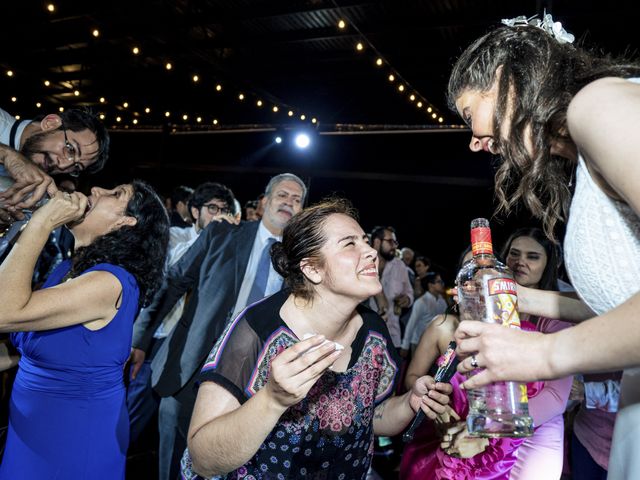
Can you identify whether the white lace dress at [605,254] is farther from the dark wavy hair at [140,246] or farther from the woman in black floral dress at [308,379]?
the dark wavy hair at [140,246]

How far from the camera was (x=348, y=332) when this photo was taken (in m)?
1.92

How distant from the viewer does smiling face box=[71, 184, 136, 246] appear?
2.24 meters

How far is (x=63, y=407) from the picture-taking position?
186 cm

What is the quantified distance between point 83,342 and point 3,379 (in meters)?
2.57

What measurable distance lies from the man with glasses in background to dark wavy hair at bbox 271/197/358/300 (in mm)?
1470

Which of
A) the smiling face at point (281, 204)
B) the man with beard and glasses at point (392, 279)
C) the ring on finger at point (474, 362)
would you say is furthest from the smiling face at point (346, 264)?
the man with beard and glasses at point (392, 279)

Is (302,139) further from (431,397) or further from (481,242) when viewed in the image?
(481,242)

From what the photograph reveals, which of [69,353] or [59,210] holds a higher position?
[59,210]

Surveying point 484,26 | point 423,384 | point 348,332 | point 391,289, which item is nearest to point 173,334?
point 348,332

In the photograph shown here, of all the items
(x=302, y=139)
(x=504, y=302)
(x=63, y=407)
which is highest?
(x=302, y=139)

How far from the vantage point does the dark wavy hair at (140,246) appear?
2.12 metres

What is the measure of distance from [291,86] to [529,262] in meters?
9.61

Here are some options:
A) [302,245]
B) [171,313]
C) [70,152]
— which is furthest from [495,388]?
[171,313]

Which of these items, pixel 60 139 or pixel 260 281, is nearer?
pixel 60 139
